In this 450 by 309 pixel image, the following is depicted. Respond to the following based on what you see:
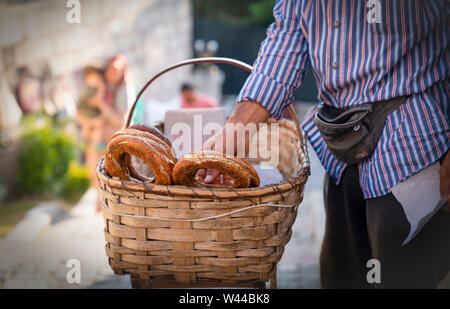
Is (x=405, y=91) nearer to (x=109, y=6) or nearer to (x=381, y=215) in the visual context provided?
(x=381, y=215)

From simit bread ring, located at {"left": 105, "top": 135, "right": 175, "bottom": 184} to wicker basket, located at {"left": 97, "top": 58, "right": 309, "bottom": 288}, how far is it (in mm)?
53

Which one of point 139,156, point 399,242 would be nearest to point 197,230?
point 139,156

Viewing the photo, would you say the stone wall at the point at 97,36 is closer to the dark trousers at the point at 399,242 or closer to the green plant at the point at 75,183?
the green plant at the point at 75,183

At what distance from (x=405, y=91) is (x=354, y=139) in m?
0.23

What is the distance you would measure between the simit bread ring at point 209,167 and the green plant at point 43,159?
537 centimetres

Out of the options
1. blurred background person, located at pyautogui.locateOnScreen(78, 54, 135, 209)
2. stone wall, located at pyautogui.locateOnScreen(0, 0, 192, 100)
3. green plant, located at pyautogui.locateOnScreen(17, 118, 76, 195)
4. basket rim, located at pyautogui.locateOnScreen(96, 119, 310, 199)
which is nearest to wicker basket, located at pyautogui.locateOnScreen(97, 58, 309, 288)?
basket rim, located at pyautogui.locateOnScreen(96, 119, 310, 199)

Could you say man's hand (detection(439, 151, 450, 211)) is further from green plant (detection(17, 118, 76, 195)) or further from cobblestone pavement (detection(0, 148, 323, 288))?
green plant (detection(17, 118, 76, 195))

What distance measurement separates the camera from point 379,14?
5.17ft

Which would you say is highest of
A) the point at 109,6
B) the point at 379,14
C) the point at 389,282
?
the point at 109,6

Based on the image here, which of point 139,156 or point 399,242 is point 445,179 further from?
point 139,156

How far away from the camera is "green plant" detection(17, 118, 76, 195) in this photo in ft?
20.5

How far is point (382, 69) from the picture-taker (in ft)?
5.12
